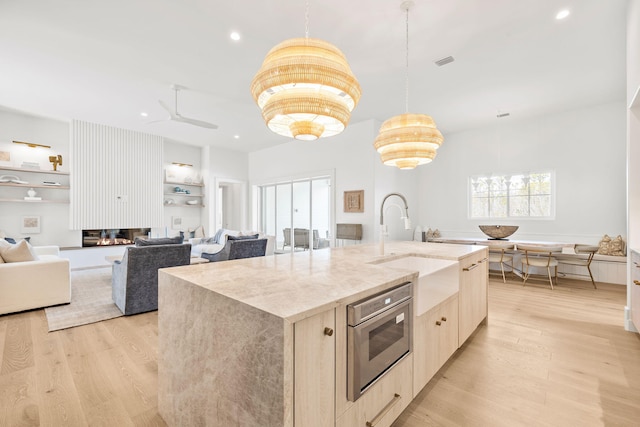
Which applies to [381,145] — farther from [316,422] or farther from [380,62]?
[316,422]

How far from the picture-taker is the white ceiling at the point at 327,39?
9.15 feet

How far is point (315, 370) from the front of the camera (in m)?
1.09

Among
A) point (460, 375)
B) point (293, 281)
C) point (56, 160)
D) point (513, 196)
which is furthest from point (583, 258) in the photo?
point (56, 160)

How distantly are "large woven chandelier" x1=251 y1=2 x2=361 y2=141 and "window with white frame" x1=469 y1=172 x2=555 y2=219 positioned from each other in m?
5.57

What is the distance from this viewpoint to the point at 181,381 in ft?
4.99

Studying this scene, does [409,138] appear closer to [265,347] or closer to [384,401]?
[384,401]

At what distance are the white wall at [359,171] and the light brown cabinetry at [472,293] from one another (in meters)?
2.33

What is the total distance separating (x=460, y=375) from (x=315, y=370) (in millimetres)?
1684

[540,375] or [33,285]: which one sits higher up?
[33,285]

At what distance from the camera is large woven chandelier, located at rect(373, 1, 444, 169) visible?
2594mm

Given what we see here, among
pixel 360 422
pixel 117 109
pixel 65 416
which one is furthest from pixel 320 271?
pixel 117 109

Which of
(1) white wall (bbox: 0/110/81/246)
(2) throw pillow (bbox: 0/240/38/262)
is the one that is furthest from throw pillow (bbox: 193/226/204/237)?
(2) throw pillow (bbox: 0/240/38/262)

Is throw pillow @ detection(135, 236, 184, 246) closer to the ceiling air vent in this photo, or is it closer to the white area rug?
the white area rug

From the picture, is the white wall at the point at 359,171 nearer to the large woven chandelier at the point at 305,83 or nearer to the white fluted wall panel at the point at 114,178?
the white fluted wall panel at the point at 114,178
